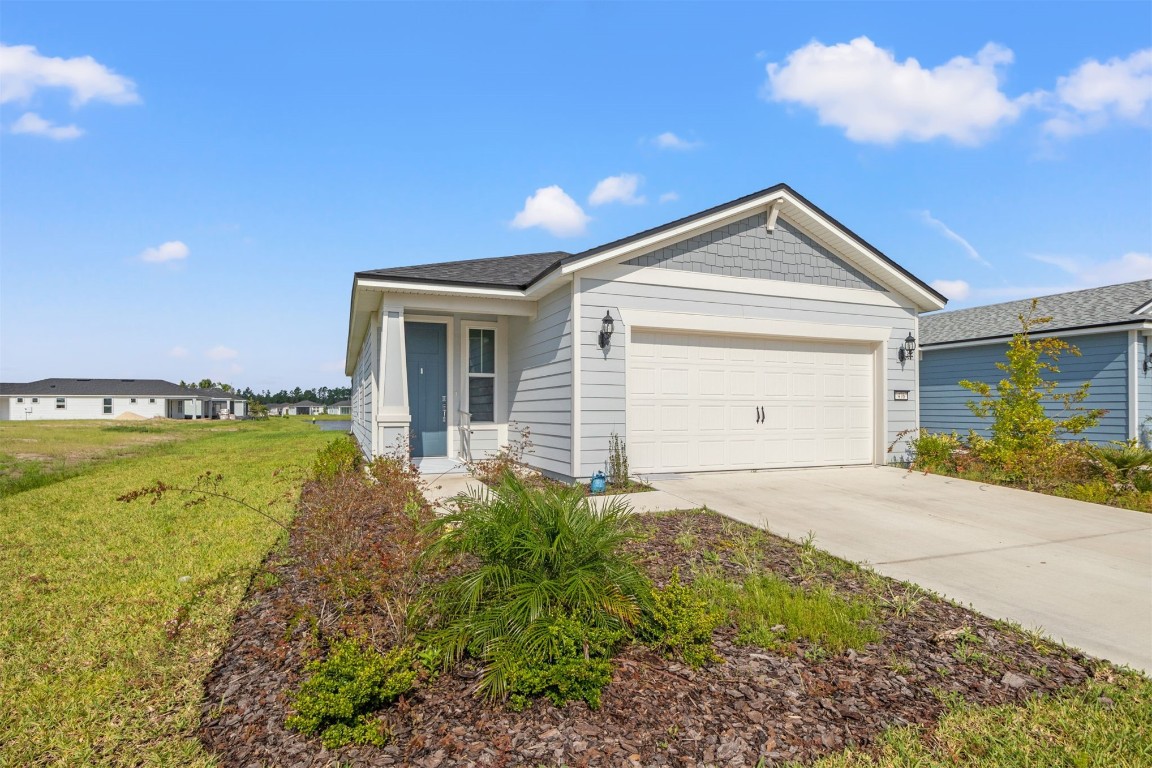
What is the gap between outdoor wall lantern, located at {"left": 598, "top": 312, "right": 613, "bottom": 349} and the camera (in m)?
8.46

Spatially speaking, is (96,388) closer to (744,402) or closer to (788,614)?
(744,402)

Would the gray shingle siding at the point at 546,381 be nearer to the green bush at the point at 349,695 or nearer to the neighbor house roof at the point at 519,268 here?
the neighbor house roof at the point at 519,268

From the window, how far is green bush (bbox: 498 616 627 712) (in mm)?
8389

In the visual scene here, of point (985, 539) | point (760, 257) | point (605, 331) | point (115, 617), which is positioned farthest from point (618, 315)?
point (115, 617)

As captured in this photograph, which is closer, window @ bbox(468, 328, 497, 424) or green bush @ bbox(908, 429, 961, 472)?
green bush @ bbox(908, 429, 961, 472)

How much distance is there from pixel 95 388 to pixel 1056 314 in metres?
70.0

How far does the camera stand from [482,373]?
11.0 m

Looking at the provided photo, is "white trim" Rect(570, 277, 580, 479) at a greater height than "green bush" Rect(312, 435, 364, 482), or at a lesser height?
greater

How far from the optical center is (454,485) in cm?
867

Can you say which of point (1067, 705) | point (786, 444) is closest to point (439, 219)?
point (786, 444)

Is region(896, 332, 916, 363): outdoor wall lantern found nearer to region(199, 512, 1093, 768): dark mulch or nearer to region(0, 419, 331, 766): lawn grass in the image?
region(199, 512, 1093, 768): dark mulch

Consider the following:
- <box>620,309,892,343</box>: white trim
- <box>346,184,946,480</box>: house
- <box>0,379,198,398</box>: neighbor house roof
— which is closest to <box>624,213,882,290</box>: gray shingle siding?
<box>346,184,946,480</box>: house

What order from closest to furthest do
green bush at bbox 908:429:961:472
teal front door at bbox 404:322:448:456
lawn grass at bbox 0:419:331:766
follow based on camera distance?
lawn grass at bbox 0:419:331:766
green bush at bbox 908:429:961:472
teal front door at bbox 404:322:448:456

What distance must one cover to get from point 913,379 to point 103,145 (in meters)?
14.6
